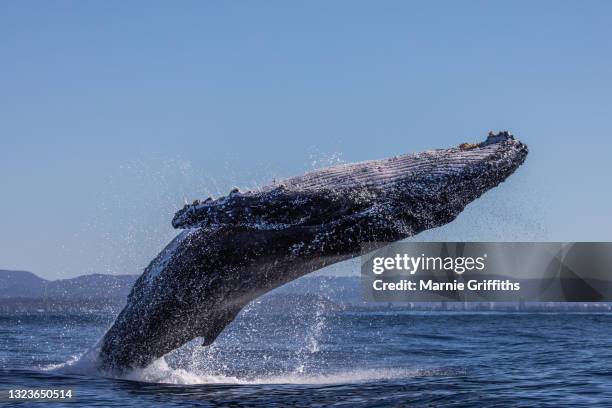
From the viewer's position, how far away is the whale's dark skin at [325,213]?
7973mm

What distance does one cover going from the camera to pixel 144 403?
8562 mm

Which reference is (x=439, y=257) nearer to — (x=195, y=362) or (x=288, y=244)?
(x=195, y=362)

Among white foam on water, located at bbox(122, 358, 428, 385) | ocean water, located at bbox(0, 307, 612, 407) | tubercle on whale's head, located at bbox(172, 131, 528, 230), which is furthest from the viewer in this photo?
white foam on water, located at bbox(122, 358, 428, 385)

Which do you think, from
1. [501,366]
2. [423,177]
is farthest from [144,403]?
[501,366]

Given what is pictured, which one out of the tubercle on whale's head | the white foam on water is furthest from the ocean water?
the tubercle on whale's head

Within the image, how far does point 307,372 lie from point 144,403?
4064 millimetres

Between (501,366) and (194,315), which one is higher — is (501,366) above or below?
below

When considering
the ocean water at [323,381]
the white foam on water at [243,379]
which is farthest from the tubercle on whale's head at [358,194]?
the white foam on water at [243,379]

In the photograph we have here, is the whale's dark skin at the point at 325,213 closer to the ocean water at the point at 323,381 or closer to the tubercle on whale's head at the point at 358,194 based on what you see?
the tubercle on whale's head at the point at 358,194

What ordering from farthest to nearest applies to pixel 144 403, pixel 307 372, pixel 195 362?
pixel 195 362 → pixel 307 372 → pixel 144 403

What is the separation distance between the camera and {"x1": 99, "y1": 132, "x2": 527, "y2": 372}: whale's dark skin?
7.97m

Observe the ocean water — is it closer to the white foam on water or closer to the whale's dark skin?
the white foam on water

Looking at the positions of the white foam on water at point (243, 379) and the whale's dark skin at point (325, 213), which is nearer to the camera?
the whale's dark skin at point (325, 213)

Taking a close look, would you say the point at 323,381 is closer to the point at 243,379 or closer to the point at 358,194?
the point at 243,379
